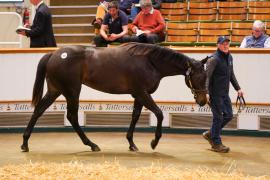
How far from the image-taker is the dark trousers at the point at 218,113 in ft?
29.8

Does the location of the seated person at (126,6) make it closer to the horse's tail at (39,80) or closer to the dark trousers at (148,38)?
the dark trousers at (148,38)

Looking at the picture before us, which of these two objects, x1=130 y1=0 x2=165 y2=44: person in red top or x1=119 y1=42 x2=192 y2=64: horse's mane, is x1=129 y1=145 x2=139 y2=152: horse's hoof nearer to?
x1=119 y1=42 x2=192 y2=64: horse's mane

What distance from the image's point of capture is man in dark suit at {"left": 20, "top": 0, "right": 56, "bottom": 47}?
1046 centimetres

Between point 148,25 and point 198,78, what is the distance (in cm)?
252

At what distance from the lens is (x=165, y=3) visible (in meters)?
15.2

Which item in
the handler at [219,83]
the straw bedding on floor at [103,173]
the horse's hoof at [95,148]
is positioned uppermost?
the handler at [219,83]

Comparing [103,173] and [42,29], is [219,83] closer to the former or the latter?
[103,173]

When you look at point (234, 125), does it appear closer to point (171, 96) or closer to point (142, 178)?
point (171, 96)

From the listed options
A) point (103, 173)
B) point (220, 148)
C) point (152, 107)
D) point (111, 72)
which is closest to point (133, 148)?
point (152, 107)

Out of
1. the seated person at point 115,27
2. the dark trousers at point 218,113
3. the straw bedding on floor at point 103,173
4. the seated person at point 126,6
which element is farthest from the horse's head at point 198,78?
the seated person at point 126,6

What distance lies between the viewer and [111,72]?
29.8 ft

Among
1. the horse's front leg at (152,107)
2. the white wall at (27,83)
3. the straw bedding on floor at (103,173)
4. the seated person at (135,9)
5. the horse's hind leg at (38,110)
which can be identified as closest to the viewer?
the straw bedding on floor at (103,173)

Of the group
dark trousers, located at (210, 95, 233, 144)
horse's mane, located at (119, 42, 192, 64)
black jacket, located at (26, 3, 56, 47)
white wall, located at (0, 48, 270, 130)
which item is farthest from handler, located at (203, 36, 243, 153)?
black jacket, located at (26, 3, 56, 47)

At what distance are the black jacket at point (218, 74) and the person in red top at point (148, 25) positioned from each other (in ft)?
6.79
